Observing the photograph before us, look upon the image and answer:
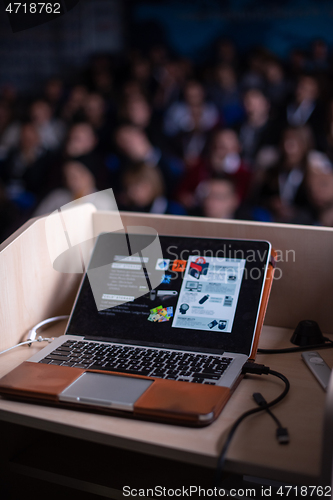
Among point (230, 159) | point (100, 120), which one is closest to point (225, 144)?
point (230, 159)

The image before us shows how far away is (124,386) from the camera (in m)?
0.68

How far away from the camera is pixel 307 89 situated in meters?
2.72

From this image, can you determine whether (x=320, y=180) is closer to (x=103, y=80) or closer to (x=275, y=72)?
(x=275, y=72)

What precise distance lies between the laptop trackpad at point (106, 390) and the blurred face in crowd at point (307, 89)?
8.24 ft

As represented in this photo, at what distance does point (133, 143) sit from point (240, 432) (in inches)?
114

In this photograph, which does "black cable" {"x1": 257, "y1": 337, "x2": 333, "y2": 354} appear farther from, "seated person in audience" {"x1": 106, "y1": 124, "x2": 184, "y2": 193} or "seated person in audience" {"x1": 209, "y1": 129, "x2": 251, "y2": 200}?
"seated person in audience" {"x1": 106, "y1": 124, "x2": 184, "y2": 193}

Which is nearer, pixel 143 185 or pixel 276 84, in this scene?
pixel 276 84

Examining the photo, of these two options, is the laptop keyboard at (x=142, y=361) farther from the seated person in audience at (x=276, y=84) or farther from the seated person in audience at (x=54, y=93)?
the seated person in audience at (x=54, y=93)

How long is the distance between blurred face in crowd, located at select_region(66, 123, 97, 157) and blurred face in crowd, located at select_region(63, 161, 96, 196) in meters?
0.09

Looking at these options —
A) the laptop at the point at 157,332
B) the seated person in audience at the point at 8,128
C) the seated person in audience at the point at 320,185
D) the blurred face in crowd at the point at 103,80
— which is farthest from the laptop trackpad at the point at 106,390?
Result: the seated person in audience at the point at 8,128

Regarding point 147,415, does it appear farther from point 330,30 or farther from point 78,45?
point 78,45

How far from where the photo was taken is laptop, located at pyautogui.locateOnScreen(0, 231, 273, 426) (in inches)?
25.5

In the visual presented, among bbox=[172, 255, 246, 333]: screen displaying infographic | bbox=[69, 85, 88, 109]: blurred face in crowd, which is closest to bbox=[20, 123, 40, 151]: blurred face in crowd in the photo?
bbox=[69, 85, 88, 109]: blurred face in crowd

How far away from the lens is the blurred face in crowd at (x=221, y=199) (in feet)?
9.69
